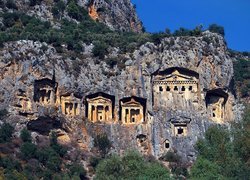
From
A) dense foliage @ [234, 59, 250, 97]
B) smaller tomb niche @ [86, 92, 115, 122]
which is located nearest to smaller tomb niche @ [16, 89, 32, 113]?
smaller tomb niche @ [86, 92, 115, 122]

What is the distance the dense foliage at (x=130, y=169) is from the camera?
257 ft

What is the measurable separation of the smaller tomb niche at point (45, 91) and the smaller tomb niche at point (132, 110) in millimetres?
7567

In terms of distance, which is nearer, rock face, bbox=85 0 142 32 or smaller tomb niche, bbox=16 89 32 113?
smaller tomb niche, bbox=16 89 32 113

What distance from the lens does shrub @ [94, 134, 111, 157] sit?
102 m

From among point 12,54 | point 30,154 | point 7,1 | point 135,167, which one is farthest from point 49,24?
point 135,167

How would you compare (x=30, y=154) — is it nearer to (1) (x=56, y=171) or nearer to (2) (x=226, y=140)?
(1) (x=56, y=171)

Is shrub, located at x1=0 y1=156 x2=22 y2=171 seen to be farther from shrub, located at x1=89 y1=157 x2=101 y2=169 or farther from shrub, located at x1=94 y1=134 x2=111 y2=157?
shrub, located at x1=94 y1=134 x2=111 y2=157

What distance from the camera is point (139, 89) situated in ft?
347

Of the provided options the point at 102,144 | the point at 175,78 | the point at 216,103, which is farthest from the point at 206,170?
the point at 216,103

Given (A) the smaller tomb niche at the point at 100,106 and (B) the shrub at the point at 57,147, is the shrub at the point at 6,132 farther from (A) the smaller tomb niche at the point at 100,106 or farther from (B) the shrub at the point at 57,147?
(A) the smaller tomb niche at the point at 100,106

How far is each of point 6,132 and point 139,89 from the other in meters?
15.7

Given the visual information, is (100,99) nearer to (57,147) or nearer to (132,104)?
(132,104)

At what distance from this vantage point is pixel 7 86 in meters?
101

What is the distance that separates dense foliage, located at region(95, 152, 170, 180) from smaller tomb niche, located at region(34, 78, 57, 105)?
56.7 feet
